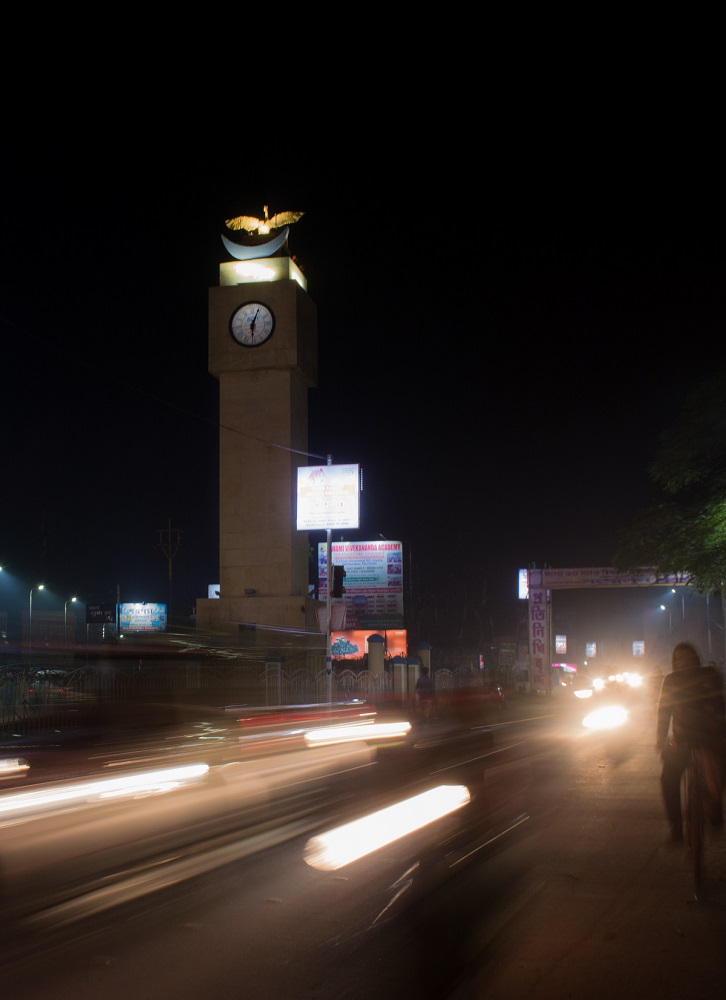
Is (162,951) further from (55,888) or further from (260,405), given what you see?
(260,405)

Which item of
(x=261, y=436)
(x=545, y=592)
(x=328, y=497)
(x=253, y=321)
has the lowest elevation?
(x=545, y=592)

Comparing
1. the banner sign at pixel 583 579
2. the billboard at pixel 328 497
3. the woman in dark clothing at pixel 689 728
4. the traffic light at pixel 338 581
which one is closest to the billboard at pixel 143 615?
the banner sign at pixel 583 579

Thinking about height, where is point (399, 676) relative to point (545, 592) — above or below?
below

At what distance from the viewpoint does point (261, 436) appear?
4191cm

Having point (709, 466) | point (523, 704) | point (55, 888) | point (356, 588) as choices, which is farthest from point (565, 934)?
point (356, 588)

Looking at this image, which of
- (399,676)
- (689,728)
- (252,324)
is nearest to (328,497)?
(399,676)

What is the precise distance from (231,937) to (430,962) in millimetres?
1431

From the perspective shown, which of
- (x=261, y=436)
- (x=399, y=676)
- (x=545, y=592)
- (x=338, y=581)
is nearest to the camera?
(x=338, y=581)

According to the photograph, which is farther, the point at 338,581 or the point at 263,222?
the point at 263,222

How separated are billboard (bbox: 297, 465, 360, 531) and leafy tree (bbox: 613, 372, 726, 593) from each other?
13.1m

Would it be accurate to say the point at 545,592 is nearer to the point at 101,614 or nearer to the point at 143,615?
the point at 143,615

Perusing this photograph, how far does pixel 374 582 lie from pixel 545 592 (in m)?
10.2

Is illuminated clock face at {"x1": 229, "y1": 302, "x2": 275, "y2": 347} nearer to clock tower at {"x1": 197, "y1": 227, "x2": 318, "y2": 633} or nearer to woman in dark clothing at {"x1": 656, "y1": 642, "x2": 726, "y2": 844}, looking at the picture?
clock tower at {"x1": 197, "y1": 227, "x2": 318, "y2": 633}

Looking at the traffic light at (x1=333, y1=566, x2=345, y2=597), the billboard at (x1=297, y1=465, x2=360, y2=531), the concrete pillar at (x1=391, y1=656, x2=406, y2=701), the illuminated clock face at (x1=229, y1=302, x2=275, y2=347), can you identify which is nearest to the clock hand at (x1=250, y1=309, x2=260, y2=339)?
the illuminated clock face at (x1=229, y1=302, x2=275, y2=347)
